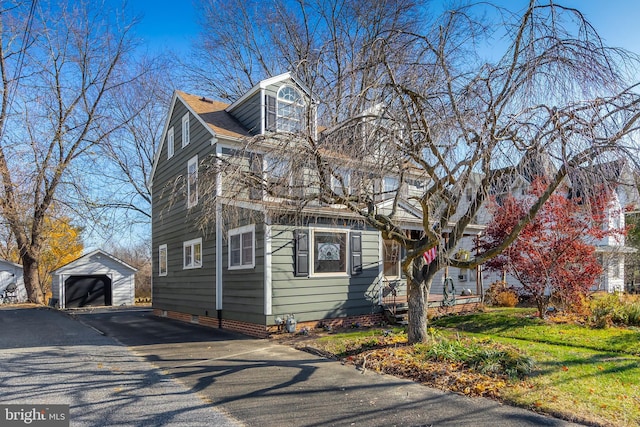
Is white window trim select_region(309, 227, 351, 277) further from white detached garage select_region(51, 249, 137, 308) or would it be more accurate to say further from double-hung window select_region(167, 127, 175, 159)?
white detached garage select_region(51, 249, 137, 308)

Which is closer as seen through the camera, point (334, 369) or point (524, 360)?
point (524, 360)

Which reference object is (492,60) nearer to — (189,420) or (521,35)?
(521,35)

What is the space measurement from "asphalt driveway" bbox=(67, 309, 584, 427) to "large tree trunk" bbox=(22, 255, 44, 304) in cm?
1838

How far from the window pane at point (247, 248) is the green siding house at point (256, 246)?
27 millimetres

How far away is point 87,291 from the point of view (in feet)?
82.1

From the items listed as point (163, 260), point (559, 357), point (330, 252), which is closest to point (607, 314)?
point (559, 357)

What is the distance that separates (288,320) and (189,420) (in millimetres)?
5763

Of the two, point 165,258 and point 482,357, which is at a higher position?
Result: point 165,258

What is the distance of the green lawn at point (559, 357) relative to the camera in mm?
5172

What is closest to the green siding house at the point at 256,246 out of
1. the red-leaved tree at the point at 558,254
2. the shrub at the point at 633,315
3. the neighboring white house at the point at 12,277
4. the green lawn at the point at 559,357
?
the green lawn at the point at 559,357

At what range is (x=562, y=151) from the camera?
5863mm

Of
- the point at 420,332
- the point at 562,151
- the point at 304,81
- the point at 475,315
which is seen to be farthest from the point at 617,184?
the point at 475,315

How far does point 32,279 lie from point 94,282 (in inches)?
117

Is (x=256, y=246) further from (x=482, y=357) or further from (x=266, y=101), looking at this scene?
(x=482, y=357)
